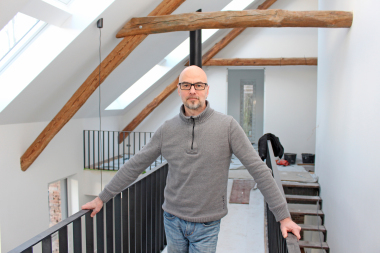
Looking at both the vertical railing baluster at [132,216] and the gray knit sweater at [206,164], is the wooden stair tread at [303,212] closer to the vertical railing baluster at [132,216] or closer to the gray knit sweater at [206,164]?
the vertical railing baluster at [132,216]

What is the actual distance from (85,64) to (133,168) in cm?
327

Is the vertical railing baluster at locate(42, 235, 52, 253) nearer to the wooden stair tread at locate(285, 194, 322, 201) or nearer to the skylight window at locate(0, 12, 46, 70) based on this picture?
the skylight window at locate(0, 12, 46, 70)

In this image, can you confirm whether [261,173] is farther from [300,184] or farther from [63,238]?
[300,184]

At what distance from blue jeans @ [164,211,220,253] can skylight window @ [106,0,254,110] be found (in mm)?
6107

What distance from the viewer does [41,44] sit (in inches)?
151

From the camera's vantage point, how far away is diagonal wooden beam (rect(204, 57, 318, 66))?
767cm

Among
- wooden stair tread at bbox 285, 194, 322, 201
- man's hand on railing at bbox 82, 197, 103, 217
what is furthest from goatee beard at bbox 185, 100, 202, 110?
wooden stair tread at bbox 285, 194, 322, 201

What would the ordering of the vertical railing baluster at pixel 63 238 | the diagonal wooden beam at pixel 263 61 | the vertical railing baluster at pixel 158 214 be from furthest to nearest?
1. the diagonal wooden beam at pixel 263 61
2. the vertical railing baluster at pixel 158 214
3. the vertical railing baluster at pixel 63 238

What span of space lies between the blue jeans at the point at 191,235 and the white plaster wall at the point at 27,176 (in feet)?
13.2

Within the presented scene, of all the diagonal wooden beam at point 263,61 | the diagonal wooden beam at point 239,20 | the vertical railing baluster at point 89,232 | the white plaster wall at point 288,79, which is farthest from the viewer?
the white plaster wall at point 288,79

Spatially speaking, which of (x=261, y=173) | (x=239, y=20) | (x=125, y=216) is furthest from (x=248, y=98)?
(x=261, y=173)

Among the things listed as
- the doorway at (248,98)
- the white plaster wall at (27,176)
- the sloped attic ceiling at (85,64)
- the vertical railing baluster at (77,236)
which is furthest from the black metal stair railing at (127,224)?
the doorway at (248,98)

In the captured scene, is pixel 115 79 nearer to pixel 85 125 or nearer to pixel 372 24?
→ pixel 85 125

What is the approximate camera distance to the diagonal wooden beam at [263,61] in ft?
25.2
